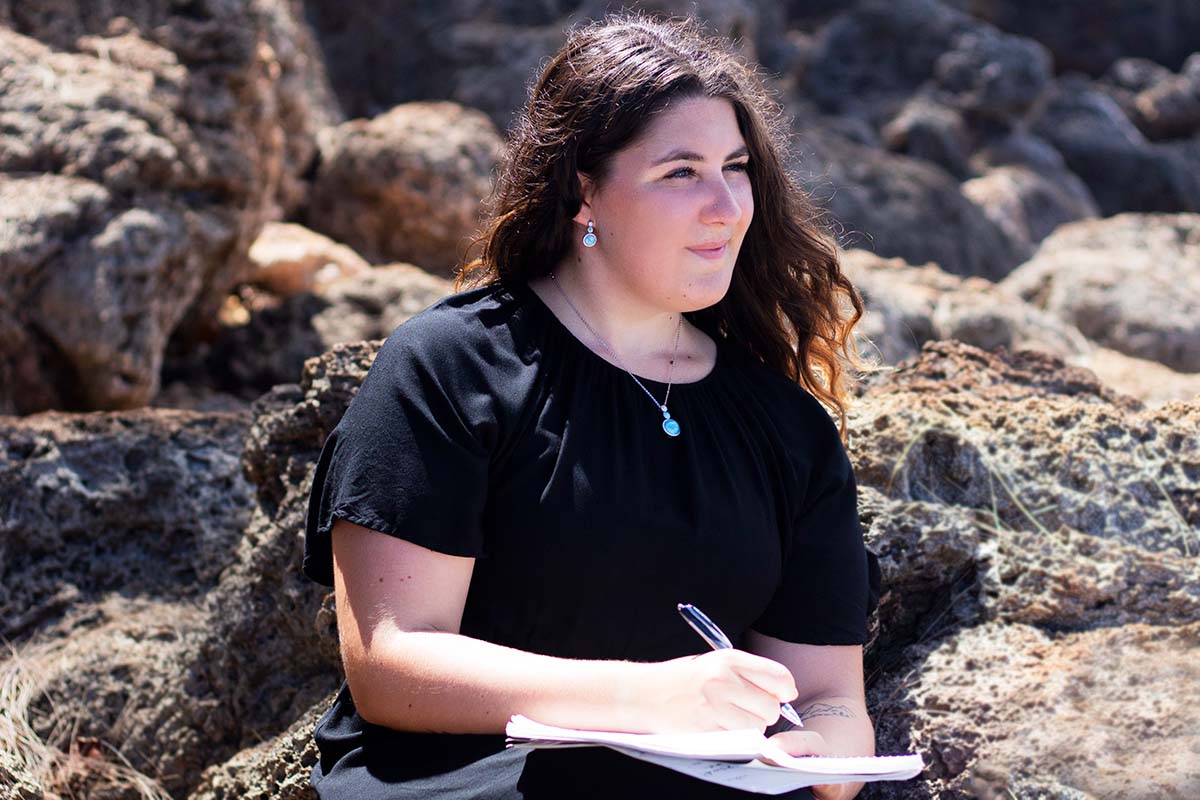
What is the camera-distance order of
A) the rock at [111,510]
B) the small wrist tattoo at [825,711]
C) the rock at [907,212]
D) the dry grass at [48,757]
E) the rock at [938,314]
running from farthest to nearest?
the rock at [907,212]
the rock at [938,314]
the rock at [111,510]
the dry grass at [48,757]
the small wrist tattoo at [825,711]

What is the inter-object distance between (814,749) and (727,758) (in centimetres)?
29

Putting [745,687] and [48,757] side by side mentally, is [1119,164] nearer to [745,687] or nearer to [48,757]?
[48,757]

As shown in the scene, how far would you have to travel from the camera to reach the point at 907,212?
388 inches

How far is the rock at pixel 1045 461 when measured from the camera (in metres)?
3.04

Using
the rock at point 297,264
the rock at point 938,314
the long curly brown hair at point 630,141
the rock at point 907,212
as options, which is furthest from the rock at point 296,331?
the rock at point 907,212

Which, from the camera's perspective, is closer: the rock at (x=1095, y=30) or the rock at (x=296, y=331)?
the rock at (x=296, y=331)

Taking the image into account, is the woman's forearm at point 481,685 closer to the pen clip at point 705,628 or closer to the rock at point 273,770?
the pen clip at point 705,628

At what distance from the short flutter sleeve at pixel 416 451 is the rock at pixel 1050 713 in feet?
3.20

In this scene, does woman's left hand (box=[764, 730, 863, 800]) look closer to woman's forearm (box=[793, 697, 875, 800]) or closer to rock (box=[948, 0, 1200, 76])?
woman's forearm (box=[793, 697, 875, 800])

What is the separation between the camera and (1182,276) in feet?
27.3

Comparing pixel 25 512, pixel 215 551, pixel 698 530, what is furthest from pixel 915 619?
pixel 25 512

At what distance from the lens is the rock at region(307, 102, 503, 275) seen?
7.42 meters

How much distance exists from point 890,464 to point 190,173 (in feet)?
11.1

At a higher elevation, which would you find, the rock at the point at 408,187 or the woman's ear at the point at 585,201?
the woman's ear at the point at 585,201
